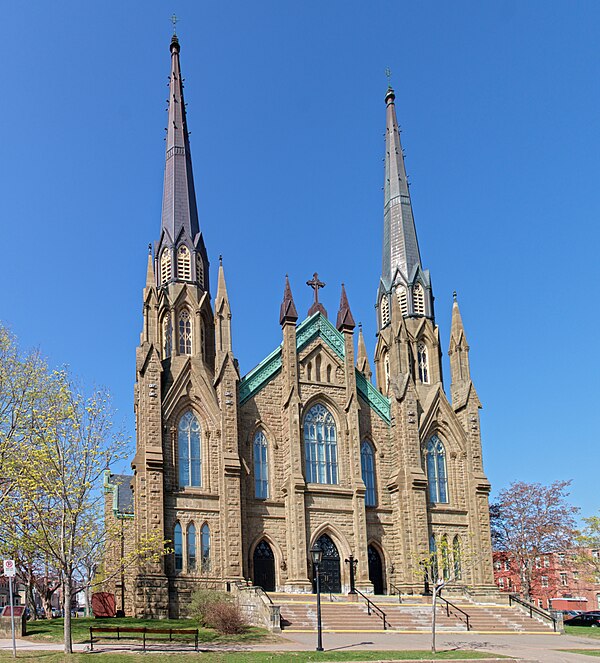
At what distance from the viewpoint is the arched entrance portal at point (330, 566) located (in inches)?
1693

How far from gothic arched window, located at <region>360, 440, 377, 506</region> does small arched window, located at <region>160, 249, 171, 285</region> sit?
43.9 ft

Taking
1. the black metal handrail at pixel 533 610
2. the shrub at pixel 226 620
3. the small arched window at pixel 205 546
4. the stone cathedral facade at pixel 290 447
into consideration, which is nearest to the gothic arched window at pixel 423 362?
the stone cathedral facade at pixel 290 447

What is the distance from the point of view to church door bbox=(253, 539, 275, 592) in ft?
139

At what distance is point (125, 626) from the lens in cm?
3194

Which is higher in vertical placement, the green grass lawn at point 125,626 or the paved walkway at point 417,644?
the green grass lawn at point 125,626

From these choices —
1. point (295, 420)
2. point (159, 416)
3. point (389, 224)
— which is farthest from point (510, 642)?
point (389, 224)

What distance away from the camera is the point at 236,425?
42344 mm

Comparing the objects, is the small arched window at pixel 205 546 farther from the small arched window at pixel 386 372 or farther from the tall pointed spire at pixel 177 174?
the tall pointed spire at pixel 177 174

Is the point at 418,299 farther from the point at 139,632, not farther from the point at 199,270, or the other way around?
the point at 139,632

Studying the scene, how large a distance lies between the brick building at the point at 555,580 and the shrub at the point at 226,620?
1834 cm

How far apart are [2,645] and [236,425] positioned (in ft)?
58.2

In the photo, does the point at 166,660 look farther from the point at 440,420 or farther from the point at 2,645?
the point at 440,420

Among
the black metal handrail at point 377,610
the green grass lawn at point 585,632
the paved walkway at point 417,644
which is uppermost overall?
the black metal handrail at point 377,610

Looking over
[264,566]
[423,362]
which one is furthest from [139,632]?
[423,362]
